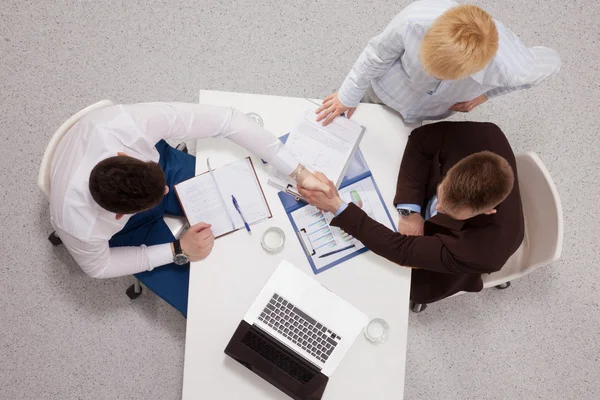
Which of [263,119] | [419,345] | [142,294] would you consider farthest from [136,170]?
[419,345]

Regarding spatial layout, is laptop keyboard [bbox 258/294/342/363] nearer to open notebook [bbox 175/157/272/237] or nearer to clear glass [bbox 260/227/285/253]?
clear glass [bbox 260/227/285/253]

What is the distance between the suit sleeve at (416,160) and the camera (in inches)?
58.4

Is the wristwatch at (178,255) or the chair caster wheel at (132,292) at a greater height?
the wristwatch at (178,255)

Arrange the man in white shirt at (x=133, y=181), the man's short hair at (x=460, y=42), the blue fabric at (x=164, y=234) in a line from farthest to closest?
1. the blue fabric at (x=164, y=234)
2. the man in white shirt at (x=133, y=181)
3. the man's short hair at (x=460, y=42)

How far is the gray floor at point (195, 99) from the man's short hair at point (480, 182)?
1046mm

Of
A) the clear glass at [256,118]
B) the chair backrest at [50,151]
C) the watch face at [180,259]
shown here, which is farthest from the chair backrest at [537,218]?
the chair backrest at [50,151]

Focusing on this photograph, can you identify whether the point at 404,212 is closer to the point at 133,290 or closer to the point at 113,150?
the point at 113,150

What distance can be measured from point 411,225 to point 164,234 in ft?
2.89

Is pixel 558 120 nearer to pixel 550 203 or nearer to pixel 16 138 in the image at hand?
pixel 550 203

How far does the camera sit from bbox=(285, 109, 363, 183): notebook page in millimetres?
1515

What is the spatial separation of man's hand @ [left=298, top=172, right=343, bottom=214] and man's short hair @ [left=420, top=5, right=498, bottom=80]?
1.54 feet

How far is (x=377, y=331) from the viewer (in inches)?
56.7

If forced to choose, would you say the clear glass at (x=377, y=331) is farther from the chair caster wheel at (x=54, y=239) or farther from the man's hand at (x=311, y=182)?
the chair caster wheel at (x=54, y=239)

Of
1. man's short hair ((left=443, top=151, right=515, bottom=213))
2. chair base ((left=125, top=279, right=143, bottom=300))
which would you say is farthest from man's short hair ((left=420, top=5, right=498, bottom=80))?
chair base ((left=125, top=279, right=143, bottom=300))
